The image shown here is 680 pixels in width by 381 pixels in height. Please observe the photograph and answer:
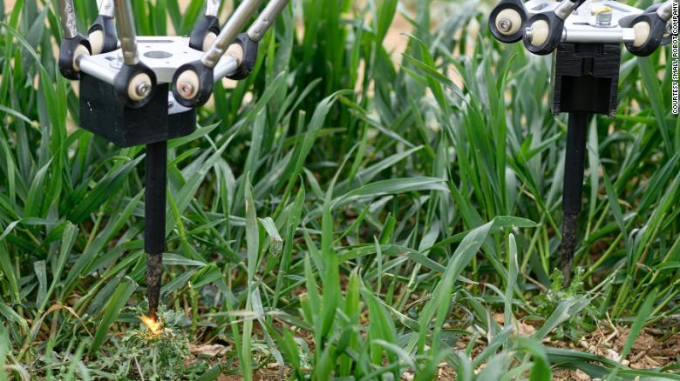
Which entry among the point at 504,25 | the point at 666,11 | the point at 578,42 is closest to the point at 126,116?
the point at 504,25

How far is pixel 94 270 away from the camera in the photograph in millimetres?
2043

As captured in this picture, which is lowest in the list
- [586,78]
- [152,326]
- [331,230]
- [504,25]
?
[152,326]

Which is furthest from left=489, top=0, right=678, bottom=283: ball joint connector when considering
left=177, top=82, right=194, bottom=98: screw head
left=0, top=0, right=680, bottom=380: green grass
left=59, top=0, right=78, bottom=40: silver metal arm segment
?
left=59, top=0, right=78, bottom=40: silver metal arm segment

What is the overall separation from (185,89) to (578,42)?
696 millimetres

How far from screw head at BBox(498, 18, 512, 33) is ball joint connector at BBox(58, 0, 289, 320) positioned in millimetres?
408

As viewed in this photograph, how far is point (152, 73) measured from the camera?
154 cm

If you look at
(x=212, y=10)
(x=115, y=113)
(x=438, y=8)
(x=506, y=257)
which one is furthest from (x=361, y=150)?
(x=438, y=8)

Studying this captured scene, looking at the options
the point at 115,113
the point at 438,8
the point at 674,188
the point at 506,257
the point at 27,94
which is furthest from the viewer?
the point at 438,8

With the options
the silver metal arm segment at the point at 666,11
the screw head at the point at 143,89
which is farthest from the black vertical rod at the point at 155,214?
the silver metal arm segment at the point at 666,11

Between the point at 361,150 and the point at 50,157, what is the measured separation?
0.61 meters

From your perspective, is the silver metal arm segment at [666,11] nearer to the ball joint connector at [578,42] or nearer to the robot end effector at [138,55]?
the ball joint connector at [578,42]

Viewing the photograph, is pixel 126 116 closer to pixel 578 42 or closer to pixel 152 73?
pixel 152 73

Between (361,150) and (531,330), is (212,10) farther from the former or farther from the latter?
(531,330)

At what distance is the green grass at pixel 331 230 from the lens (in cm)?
175
